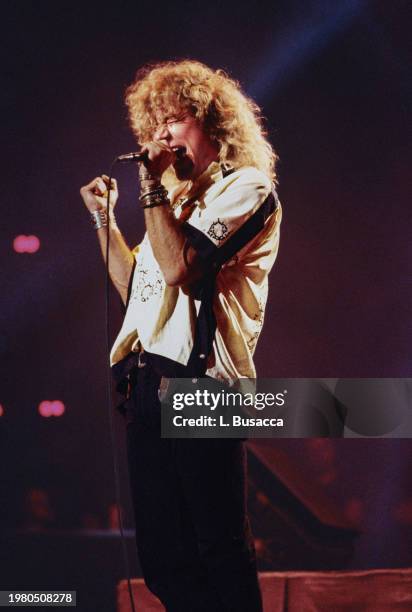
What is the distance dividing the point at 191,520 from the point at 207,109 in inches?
32.3

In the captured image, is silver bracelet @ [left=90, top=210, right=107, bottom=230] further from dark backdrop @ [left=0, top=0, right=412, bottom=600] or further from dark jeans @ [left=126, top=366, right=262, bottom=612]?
dark backdrop @ [left=0, top=0, right=412, bottom=600]

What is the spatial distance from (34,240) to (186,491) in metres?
1.17

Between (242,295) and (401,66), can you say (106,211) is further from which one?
(401,66)

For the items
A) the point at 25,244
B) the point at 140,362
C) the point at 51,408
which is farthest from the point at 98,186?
the point at 51,408

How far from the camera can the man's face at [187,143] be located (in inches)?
57.1

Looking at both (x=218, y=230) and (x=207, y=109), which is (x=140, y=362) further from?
(x=207, y=109)

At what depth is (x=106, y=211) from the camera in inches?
62.4

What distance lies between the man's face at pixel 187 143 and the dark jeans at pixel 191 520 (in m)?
0.42

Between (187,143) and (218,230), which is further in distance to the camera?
(187,143)

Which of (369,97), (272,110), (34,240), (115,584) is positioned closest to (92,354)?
(34,240)

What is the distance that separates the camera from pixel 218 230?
52.0 inches

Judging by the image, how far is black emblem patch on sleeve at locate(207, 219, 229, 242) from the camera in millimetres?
1316

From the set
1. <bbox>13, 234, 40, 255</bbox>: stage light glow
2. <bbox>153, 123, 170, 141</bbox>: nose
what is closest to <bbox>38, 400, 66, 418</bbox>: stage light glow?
<bbox>13, 234, 40, 255</bbox>: stage light glow

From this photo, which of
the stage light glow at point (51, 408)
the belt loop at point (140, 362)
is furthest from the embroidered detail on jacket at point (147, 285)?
the stage light glow at point (51, 408)
